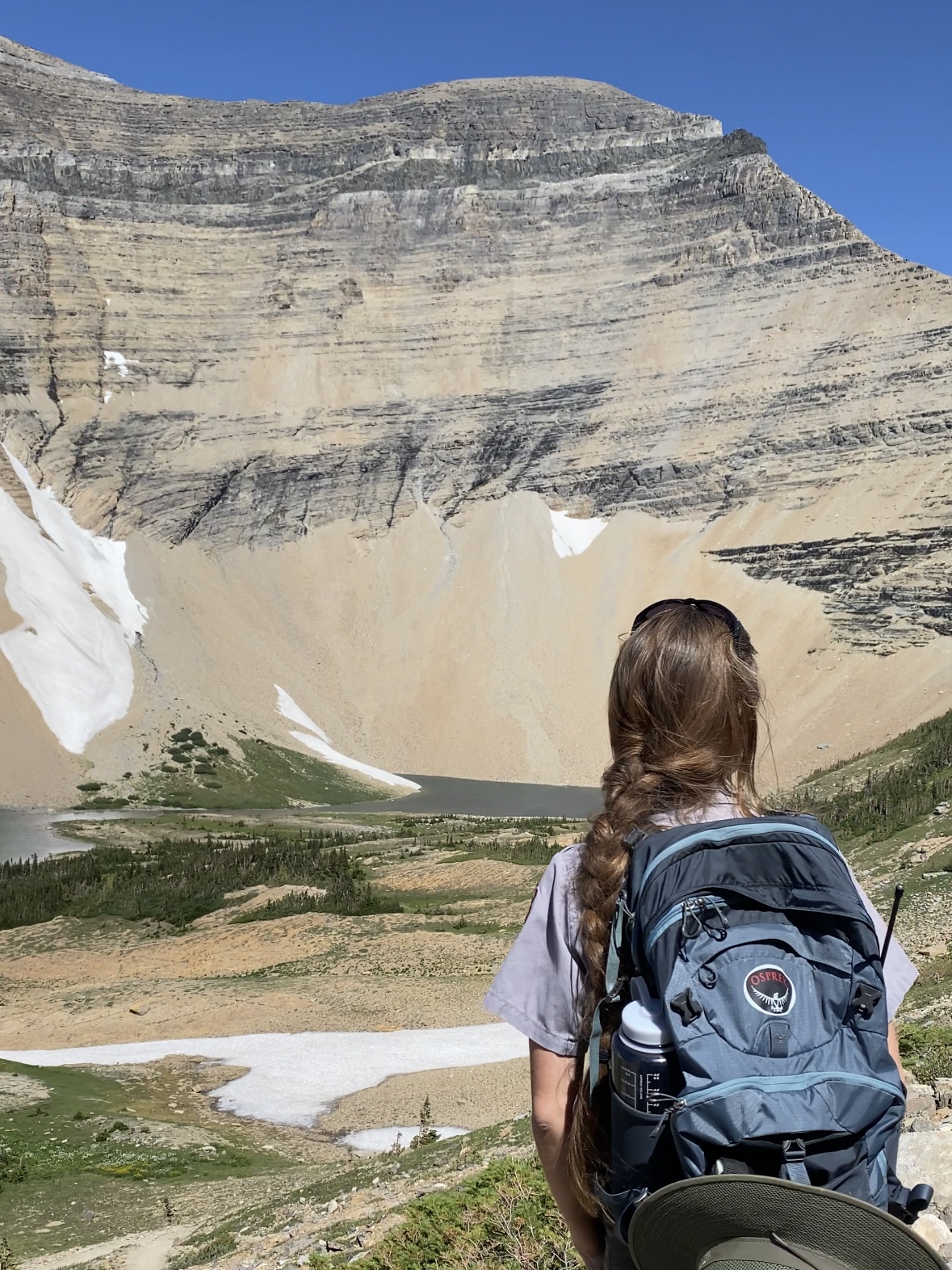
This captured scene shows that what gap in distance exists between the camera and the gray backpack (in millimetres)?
2252

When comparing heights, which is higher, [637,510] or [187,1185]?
[637,510]

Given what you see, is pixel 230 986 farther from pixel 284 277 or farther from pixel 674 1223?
pixel 284 277

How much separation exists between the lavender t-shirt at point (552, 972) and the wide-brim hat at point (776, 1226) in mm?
482

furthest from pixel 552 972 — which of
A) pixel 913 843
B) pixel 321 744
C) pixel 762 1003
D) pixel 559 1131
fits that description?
pixel 321 744

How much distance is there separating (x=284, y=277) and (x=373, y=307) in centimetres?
700

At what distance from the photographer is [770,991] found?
2309 mm

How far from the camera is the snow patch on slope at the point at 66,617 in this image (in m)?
55.8

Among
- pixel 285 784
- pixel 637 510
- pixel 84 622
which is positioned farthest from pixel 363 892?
pixel 637 510

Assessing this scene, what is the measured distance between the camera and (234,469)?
75.9m

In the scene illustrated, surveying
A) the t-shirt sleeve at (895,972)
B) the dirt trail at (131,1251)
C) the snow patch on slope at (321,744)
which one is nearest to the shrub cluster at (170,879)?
the dirt trail at (131,1251)

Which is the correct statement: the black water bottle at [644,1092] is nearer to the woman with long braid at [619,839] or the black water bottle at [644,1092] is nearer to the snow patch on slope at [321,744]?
the woman with long braid at [619,839]

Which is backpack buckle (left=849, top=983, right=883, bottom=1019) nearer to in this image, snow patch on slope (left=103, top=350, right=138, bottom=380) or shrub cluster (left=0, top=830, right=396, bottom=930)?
shrub cluster (left=0, top=830, right=396, bottom=930)

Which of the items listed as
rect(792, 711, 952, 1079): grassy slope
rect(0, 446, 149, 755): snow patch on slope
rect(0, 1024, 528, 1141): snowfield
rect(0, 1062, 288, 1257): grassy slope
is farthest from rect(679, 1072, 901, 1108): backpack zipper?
rect(0, 446, 149, 755): snow patch on slope

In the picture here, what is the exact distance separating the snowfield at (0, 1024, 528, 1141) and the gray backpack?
11792 millimetres
